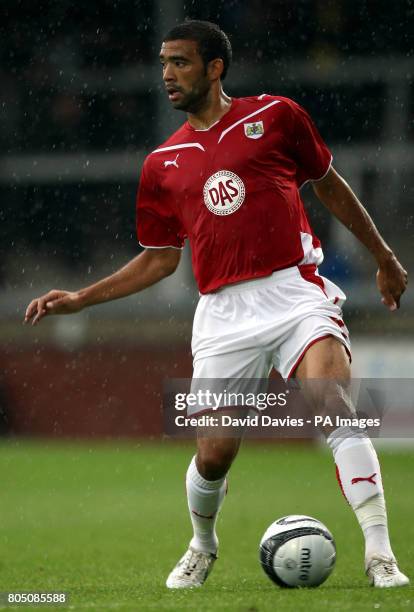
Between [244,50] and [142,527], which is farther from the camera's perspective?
[244,50]

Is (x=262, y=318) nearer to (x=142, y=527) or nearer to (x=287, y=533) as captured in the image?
(x=287, y=533)

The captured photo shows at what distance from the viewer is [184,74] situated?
15.9ft

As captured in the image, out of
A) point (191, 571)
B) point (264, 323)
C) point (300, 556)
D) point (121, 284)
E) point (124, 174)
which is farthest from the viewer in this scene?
point (124, 174)

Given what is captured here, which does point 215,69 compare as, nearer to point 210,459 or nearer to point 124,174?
point 210,459

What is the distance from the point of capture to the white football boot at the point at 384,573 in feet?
13.7

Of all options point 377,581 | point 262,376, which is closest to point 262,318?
point 262,376

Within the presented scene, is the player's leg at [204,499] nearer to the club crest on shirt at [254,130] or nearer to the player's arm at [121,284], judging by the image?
the player's arm at [121,284]

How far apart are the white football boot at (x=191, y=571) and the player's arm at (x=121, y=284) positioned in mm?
1066

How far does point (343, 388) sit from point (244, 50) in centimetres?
1234

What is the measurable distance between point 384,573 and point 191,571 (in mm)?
949

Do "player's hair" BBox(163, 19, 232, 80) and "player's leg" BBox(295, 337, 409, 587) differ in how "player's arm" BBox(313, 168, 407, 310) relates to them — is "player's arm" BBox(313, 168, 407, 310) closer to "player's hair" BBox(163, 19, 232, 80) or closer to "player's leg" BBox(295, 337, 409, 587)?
"player's leg" BBox(295, 337, 409, 587)

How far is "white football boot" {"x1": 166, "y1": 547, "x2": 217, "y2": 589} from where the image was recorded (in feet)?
15.8

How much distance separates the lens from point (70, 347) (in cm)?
1439

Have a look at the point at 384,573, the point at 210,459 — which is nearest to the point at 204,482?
the point at 210,459
